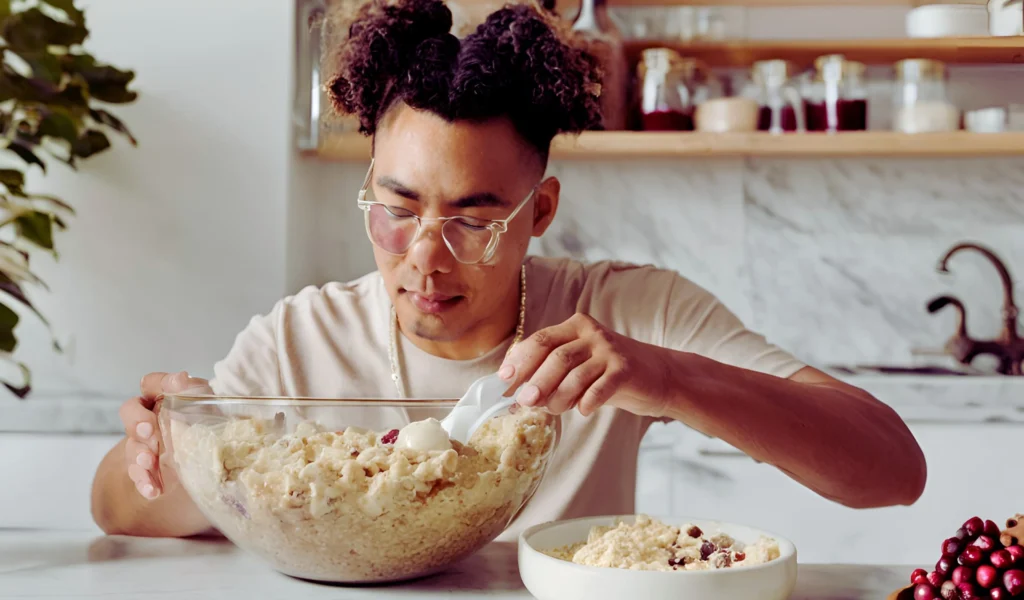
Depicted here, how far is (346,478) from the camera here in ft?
2.36

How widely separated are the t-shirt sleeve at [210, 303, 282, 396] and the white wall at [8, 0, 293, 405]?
0.91m

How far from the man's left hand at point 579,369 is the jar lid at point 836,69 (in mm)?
1674

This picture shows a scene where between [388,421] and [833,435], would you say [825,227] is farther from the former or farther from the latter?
[388,421]

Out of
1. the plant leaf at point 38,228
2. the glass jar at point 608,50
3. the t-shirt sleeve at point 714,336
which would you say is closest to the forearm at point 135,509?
the t-shirt sleeve at point 714,336

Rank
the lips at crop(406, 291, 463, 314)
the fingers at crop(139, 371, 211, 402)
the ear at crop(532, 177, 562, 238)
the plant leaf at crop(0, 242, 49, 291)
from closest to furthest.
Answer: the fingers at crop(139, 371, 211, 402), the lips at crop(406, 291, 463, 314), the ear at crop(532, 177, 562, 238), the plant leaf at crop(0, 242, 49, 291)

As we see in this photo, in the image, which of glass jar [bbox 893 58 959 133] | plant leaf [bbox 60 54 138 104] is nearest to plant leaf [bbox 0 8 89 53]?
plant leaf [bbox 60 54 138 104]

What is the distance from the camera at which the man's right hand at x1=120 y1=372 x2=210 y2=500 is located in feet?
3.15

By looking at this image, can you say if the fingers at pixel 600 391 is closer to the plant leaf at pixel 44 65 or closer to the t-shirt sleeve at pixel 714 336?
the t-shirt sleeve at pixel 714 336

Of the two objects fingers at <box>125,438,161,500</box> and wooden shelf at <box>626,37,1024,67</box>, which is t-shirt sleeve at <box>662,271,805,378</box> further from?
wooden shelf at <box>626,37,1024,67</box>

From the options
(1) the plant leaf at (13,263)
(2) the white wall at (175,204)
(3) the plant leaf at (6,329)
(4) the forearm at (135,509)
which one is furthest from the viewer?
(2) the white wall at (175,204)

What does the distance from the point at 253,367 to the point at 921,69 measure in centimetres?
181

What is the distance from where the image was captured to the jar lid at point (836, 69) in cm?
235

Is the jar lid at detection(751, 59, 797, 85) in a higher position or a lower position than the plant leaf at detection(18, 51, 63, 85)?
higher

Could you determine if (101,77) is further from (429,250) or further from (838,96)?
(838,96)
